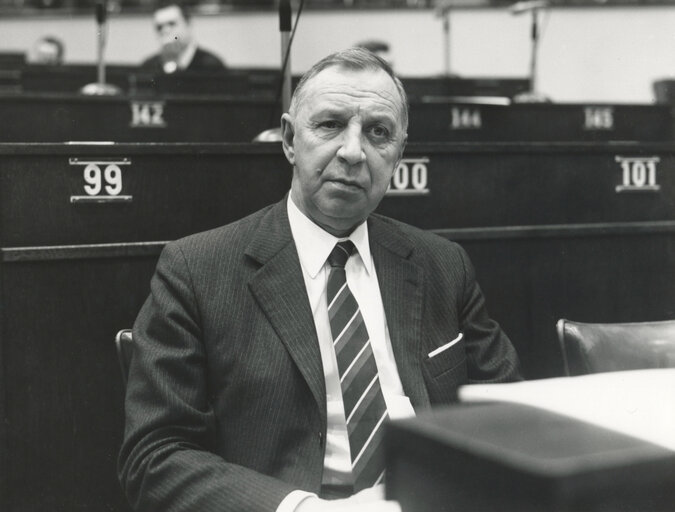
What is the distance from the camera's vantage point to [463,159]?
2363 millimetres

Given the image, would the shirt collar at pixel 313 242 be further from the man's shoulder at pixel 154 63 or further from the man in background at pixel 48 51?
the man in background at pixel 48 51

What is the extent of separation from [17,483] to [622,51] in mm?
6763

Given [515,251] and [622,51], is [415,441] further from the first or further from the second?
[622,51]

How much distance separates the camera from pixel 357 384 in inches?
52.8

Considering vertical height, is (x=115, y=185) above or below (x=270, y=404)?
above

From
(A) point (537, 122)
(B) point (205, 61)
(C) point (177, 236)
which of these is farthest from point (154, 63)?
(C) point (177, 236)

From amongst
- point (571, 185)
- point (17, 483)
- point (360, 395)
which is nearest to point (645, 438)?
point (360, 395)

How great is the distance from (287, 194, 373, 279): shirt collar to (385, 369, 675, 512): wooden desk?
758 millimetres

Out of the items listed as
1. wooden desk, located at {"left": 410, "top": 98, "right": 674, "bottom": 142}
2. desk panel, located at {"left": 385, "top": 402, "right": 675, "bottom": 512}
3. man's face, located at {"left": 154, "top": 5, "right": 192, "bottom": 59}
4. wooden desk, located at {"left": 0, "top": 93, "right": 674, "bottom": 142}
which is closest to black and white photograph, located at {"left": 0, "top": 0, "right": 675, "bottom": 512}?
desk panel, located at {"left": 385, "top": 402, "right": 675, "bottom": 512}

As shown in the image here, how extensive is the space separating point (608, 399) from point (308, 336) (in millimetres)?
645

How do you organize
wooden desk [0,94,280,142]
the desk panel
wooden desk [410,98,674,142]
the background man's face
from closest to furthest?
the desk panel < wooden desk [0,94,280,142] < wooden desk [410,98,674,142] < the background man's face

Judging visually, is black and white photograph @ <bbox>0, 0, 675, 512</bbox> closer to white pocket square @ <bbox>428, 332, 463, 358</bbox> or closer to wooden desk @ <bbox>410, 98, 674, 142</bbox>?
white pocket square @ <bbox>428, 332, 463, 358</bbox>

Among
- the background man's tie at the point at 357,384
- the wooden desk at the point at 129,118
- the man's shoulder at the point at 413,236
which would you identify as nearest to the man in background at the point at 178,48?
the wooden desk at the point at 129,118

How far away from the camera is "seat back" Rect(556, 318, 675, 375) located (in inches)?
60.9
